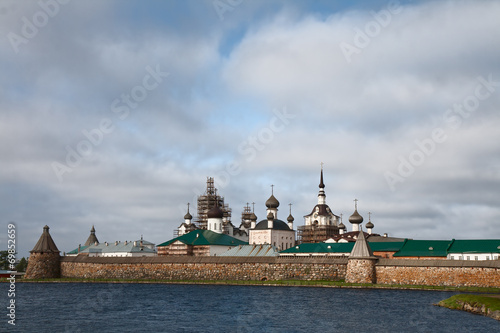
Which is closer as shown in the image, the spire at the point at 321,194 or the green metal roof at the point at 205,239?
the green metal roof at the point at 205,239

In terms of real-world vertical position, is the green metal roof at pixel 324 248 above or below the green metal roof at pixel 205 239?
below

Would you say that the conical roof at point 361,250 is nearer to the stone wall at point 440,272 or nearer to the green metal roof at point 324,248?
the stone wall at point 440,272

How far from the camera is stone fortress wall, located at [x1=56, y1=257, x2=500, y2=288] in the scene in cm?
5459

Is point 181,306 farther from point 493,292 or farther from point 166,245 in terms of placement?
point 166,245

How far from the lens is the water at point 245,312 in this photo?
3241 centimetres

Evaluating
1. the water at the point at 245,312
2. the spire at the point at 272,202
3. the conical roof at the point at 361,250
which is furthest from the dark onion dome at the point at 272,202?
the water at the point at 245,312

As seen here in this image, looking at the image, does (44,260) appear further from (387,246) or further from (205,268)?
(387,246)

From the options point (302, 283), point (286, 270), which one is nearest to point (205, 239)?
point (286, 270)

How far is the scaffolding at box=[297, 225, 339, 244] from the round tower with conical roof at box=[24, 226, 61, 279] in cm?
4189

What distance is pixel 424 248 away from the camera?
69438mm

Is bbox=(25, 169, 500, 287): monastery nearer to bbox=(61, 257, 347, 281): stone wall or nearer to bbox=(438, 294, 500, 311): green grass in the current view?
bbox=(61, 257, 347, 281): stone wall

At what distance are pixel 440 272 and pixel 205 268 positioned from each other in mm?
27664

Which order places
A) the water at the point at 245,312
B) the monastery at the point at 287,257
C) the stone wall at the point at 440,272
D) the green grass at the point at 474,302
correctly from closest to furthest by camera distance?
the water at the point at 245,312
the green grass at the point at 474,302
the stone wall at the point at 440,272
the monastery at the point at 287,257

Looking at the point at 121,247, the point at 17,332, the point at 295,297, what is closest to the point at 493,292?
the point at 295,297
